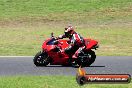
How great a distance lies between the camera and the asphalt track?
49.8 feet

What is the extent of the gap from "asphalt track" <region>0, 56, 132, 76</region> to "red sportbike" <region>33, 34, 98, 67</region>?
0.23 metres

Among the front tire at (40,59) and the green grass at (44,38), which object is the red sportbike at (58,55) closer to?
the front tire at (40,59)

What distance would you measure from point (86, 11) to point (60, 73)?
20096mm

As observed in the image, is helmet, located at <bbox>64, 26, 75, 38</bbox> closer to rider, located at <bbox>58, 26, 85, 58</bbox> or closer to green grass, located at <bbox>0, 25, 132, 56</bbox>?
rider, located at <bbox>58, 26, 85, 58</bbox>

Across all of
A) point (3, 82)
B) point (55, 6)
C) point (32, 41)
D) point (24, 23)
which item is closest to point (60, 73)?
point (3, 82)

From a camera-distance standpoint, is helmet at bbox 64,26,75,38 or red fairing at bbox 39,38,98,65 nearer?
helmet at bbox 64,26,75,38

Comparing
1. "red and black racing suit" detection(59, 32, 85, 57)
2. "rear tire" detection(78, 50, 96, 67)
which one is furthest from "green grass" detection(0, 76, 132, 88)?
"rear tire" detection(78, 50, 96, 67)

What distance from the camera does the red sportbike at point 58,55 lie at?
54.1 ft

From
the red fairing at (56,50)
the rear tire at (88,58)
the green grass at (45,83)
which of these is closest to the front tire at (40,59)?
the red fairing at (56,50)

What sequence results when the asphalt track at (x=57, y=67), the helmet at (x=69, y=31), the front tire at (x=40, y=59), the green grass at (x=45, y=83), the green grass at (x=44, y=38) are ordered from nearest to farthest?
the green grass at (x=45, y=83), the asphalt track at (x=57, y=67), the helmet at (x=69, y=31), the front tire at (x=40, y=59), the green grass at (x=44, y=38)

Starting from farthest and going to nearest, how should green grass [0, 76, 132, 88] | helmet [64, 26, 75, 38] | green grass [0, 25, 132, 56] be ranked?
green grass [0, 25, 132, 56], helmet [64, 26, 75, 38], green grass [0, 76, 132, 88]

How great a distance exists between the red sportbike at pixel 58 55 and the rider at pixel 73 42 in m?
0.11

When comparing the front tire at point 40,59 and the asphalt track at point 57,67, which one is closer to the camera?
the asphalt track at point 57,67

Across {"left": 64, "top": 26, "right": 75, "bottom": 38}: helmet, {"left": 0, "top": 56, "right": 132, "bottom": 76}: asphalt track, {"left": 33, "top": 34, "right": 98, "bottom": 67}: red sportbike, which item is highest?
{"left": 64, "top": 26, "right": 75, "bottom": 38}: helmet
